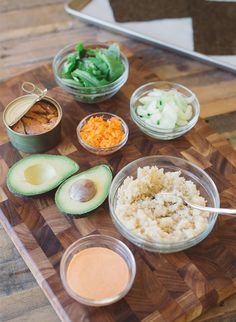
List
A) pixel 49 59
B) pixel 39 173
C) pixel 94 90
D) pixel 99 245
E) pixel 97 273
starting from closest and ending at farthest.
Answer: pixel 97 273 → pixel 99 245 → pixel 39 173 → pixel 94 90 → pixel 49 59

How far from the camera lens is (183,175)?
1.90 metres

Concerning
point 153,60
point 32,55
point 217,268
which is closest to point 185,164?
point 217,268

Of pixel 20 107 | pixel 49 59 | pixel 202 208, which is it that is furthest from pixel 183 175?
pixel 49 59

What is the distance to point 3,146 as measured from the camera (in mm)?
1993

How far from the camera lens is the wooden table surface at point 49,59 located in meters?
1.76

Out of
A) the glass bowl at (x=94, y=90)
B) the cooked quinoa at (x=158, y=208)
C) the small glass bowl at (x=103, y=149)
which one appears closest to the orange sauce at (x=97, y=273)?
the cooked quinoa at (x=158, y=208)

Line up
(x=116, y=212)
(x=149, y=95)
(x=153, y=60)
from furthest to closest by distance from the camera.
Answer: (x=153, y=60) → (x=149, y=95) → (x=116, y=212)

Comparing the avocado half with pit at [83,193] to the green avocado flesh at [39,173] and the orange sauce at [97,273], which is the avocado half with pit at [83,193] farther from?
the orange sauce at [97,273]

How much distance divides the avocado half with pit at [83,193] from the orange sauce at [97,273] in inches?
6.5

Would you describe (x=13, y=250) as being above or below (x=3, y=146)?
below

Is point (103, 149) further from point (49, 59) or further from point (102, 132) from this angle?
point (49, 59)

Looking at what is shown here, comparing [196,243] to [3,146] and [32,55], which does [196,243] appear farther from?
[32,55]

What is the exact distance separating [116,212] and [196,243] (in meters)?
0.29

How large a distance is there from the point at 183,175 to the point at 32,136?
61 centimetres
